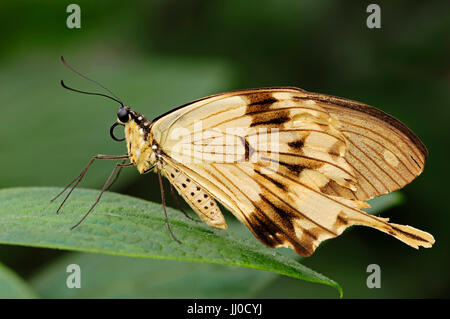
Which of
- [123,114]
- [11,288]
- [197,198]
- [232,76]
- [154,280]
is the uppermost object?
[232,76]

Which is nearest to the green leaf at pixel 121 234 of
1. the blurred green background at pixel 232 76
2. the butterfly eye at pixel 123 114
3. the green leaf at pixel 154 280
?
the butterfly eye at pixel 123 114

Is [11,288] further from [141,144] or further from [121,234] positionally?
[141,144]

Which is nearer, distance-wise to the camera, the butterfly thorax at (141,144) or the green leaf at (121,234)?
the green leaf at (121,234)

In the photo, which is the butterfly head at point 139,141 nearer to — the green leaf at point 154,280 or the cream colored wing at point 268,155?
the cream colored wing at point 268,155

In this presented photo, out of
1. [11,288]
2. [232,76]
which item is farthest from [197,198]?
[232,76]

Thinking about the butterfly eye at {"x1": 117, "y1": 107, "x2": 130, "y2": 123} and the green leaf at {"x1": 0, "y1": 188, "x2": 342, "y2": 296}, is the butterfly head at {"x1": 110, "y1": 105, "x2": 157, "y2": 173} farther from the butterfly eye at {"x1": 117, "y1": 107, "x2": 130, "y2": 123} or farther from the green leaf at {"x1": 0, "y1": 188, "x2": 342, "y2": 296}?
the green leaf at {"x1": 0, "y1": 188, "x2": 342, "y2": 296}
